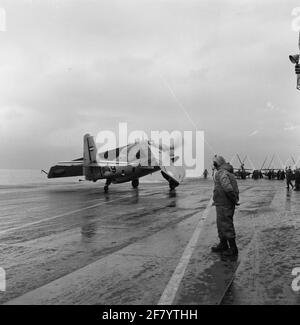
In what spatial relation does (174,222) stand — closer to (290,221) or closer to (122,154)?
(290,221)

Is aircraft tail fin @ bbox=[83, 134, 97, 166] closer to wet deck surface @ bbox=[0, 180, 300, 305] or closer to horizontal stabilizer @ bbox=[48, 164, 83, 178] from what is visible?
horizontal stabilizer @ bbox=[48, 164, 83, 178]

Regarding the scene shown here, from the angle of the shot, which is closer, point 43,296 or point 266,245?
point 43,296

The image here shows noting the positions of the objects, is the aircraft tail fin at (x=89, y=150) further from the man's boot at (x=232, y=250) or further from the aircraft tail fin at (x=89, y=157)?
the man's boot at (x=232, y=250)

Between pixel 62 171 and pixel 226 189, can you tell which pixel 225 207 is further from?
pixel 62 171

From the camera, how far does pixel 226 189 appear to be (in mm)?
7250

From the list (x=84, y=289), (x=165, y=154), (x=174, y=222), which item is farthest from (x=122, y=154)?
(x=84, y=289)

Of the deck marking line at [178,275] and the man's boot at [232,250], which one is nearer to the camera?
the deck marking line at [178,275]

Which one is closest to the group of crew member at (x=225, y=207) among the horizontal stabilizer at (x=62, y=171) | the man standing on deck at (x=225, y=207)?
the man standing on deck at (x=225, y=207)

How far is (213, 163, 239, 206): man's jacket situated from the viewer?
23.9 ft

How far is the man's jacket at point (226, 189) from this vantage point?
7270mm

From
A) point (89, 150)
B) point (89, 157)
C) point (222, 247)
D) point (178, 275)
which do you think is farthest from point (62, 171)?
point (178, 275)

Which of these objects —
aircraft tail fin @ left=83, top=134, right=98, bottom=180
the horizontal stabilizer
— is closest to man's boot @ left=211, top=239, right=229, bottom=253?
aircraft tail fin @ left=83, top=134, right=98, bottom=180

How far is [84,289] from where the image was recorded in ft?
16.6
